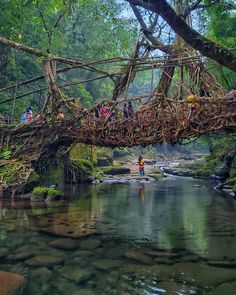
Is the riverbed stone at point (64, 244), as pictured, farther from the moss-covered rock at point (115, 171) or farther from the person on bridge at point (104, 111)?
the moss-covered rock at point (115, 171)

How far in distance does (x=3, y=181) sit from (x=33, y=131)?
9.16 feet

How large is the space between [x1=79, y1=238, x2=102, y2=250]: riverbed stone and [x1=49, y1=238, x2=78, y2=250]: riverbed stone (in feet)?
0.59

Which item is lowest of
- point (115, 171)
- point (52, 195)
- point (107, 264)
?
point (107, 264)

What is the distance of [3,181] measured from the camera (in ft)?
→ 49.0

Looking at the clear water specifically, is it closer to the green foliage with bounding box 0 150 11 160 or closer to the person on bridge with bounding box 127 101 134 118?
the green foliage with bounding box 0 150 11 160

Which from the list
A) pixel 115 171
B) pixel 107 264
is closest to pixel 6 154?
pixel 107 264

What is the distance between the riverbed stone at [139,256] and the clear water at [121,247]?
20mm

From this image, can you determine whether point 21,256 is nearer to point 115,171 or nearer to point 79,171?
point 79,171

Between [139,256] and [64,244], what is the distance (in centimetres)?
176

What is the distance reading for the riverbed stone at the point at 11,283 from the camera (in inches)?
201

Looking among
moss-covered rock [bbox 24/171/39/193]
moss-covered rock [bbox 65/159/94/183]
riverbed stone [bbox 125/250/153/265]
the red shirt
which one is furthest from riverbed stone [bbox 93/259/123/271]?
moss-covered rock [bbox 65/159/94/183]

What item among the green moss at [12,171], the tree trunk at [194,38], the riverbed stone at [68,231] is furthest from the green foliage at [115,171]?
the tree trunk at [194,38]

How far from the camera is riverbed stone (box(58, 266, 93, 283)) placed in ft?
19.6

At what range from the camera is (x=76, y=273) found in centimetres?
622
